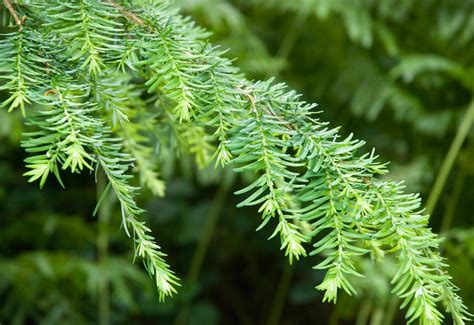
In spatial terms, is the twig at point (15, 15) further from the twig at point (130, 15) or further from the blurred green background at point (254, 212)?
the blurred green background at point (254, 212)

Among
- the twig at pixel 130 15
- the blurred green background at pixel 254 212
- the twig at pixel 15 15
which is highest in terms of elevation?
the blurred green background at pixel 254 212

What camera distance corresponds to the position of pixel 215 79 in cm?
42

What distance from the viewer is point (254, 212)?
181 cm

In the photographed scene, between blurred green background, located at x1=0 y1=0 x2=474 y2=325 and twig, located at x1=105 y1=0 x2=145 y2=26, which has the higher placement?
blurred green background, located at x1=0 y1=0 x2=474 y2=325

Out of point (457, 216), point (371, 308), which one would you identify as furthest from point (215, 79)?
point (457, 216)

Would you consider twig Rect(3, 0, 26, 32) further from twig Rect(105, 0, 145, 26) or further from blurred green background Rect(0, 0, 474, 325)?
blurred green background Rect(0, 0, 474, 325)

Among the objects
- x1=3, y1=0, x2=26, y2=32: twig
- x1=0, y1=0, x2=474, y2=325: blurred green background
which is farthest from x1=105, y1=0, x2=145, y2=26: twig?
x1=0, y1=0, x2=474, y2=325: blurred green background

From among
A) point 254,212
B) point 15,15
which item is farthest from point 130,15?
point 254,212

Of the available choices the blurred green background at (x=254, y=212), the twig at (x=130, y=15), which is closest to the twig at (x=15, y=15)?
the twig at (x=130, y=15)

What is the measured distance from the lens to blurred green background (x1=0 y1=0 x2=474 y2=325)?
1.37 m

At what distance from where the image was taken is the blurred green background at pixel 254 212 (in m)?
1.37

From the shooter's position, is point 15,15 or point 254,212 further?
point 254,212

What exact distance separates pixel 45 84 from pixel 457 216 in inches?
51.6

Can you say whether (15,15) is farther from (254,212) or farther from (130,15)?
(254,212)
